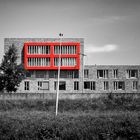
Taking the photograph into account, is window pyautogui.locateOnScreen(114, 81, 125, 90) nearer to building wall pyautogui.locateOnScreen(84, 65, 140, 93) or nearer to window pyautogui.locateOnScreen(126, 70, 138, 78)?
building wall pyautogui.locateOnScreen(84, 65, 140, 93)

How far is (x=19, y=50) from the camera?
A: 199 feet

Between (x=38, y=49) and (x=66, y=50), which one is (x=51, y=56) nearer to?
(x=38, y=49)

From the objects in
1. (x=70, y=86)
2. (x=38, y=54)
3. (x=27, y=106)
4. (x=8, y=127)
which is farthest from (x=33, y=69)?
(x=8, y=127)

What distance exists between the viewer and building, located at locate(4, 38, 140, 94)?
58.9 m

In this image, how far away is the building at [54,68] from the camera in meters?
58.9

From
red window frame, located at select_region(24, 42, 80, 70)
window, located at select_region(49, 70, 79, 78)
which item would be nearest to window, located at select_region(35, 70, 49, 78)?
window, located at select_region(49, 70, 79, 78)

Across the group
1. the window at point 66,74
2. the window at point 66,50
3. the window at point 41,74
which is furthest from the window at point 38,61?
the window at point 66,50

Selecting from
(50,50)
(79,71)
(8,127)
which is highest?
(50,50)

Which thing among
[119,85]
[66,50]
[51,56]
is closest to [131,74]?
[119,85]

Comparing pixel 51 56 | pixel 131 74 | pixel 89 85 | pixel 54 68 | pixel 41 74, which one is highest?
pixel 51 56

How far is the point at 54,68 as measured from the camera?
58750 mm

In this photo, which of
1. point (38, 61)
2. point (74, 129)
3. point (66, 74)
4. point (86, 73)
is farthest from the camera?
point (86, 73)

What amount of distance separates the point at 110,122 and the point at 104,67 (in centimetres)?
4355

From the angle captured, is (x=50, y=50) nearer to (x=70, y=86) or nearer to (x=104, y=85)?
(x=70, y=86)
